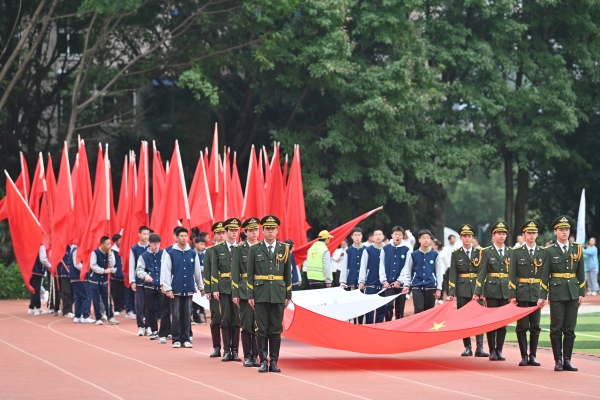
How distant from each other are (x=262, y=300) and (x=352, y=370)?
1447 millimetres

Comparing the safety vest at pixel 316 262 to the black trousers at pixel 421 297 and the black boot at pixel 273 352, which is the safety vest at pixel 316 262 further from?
the black boot at pixel 273 352

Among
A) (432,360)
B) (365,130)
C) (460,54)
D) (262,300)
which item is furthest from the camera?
(460,54)

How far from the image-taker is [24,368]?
15.2m

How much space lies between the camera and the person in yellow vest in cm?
2225

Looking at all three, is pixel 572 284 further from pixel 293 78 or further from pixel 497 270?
pixel 293 78

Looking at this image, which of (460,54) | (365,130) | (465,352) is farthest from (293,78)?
(465,352)

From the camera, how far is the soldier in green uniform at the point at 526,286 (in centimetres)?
1551

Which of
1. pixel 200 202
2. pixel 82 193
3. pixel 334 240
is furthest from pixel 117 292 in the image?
pixel 334 240

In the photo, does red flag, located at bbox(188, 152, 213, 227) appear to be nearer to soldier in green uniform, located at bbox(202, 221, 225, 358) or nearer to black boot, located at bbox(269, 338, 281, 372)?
soldier in green uniform, located at bbox(202, 221, 225, 358)

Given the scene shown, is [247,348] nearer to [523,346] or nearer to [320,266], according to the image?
[523,346]

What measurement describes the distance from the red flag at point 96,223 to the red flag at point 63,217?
29.8 inches

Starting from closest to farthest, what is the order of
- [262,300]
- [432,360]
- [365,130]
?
[262,300], [432,360], [365,130]

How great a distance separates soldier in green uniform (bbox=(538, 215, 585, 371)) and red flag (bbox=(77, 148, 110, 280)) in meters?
11.2

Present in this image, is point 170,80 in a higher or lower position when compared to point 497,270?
higher
